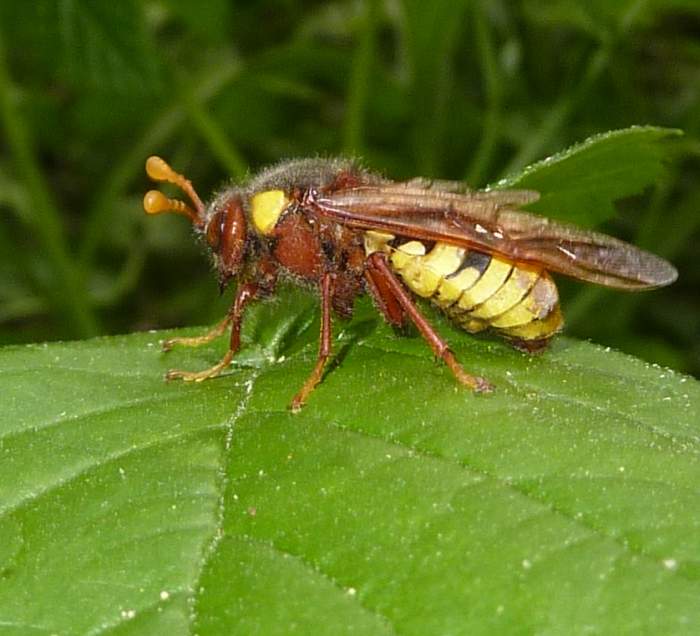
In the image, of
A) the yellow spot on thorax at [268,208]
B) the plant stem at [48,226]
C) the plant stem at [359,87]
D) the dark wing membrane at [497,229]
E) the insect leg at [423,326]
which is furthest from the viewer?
the plant stem at [48,226]

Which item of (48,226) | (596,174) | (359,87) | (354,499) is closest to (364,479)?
(354,499)

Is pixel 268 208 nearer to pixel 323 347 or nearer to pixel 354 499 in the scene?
pixel 323 347

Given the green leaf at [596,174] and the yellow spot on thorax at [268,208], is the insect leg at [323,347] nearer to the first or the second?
the yellow spot on thorax at [268,208]

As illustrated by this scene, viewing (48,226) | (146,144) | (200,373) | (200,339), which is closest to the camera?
(200,373)

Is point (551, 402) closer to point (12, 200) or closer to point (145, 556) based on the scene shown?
point (145, 556)

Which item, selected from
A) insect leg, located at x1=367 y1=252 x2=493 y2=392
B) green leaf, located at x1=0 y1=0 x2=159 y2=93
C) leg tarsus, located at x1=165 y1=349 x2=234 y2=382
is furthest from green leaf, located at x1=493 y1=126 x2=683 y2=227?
green leaf, located at x1=0 y1=0 x2=159 y2=93

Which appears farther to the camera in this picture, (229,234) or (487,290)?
(229,234)

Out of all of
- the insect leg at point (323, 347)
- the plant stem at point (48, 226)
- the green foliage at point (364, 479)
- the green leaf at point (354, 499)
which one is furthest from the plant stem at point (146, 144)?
the green leaf at point (354, 499)
